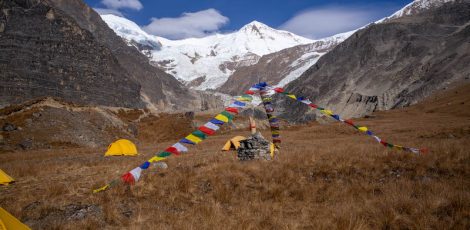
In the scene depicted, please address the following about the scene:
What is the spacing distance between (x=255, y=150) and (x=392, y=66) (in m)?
94.4

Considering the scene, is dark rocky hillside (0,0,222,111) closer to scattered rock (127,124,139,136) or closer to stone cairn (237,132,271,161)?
scattered rock (127,124,139,136)

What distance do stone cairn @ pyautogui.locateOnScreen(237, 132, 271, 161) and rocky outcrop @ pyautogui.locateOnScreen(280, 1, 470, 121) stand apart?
226 ft

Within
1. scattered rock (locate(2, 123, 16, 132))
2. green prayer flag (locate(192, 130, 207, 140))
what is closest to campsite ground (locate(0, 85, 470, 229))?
green prayer flag (locate(192, 130, 207, 140))

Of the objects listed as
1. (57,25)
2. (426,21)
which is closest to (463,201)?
(57,25)

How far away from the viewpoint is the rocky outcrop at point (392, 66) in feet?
252

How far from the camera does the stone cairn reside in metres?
14.1

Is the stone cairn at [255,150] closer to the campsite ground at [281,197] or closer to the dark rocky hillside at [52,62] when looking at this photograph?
the campsite ground at [281,197]

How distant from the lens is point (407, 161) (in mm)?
9906

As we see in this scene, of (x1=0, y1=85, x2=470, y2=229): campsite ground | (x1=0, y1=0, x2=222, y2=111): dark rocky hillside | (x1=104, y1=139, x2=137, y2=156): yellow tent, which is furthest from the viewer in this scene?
(x1=0, y1=0, x2=222, y2=111): dark rocky hillside

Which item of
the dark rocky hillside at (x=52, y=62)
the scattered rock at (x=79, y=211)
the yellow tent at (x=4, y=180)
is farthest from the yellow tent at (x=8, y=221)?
the dark rocky hillside at (x=52, y=62)

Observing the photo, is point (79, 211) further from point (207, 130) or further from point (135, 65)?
point (135, 65)

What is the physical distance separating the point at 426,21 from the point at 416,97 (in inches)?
2133

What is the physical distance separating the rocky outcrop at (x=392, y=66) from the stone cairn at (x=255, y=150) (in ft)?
226

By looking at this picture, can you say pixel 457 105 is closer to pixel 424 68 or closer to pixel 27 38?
pixel 424 68
